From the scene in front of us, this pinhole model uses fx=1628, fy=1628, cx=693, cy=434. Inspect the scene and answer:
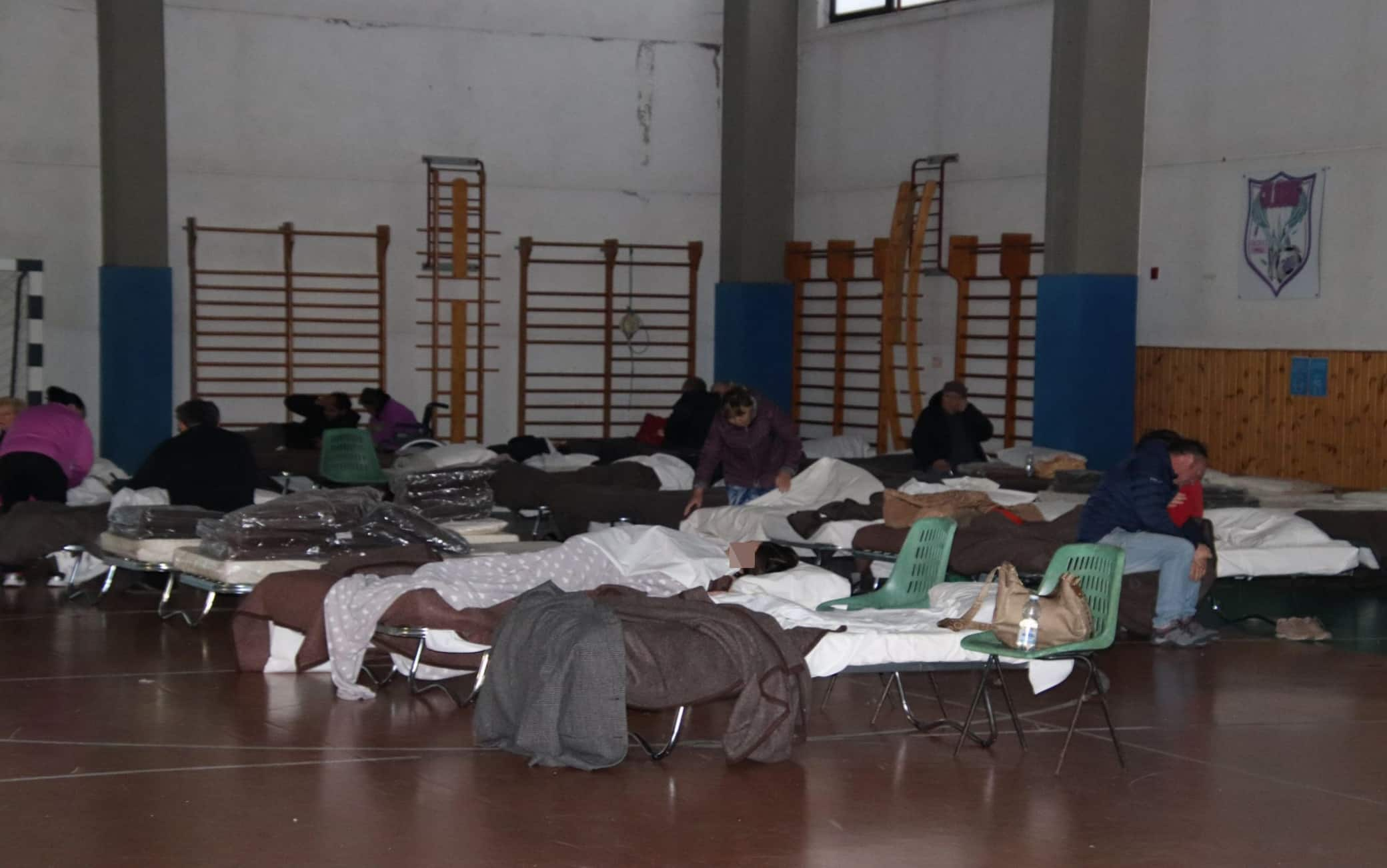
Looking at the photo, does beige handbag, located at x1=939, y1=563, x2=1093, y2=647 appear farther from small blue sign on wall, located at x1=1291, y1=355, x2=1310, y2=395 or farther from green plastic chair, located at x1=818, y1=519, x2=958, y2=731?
small blue sign on wall, located at x1=1291, y1=355, x2=1310, y2=395

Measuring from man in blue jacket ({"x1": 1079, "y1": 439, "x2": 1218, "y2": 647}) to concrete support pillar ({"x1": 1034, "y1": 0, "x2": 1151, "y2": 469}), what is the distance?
175 inches

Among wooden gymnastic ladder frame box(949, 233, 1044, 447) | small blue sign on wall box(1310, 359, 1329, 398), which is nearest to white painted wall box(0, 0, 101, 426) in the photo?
wooden gymnastic ladder frame box(949, 233, 1044, 447)

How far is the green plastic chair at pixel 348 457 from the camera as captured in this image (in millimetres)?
10250

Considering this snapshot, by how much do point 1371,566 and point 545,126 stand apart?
817 centimetres

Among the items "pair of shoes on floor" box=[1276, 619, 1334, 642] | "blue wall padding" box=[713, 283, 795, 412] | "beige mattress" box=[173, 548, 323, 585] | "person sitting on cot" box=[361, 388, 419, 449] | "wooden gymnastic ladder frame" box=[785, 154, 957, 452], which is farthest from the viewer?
"blue wall padding" box=[713, 283, 795, 412]

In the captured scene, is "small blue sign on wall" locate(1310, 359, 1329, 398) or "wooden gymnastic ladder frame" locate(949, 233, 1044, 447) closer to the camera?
"small blue sign on wall" locate(1310, 359, 1329, 398)

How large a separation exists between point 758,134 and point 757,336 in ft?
5.75

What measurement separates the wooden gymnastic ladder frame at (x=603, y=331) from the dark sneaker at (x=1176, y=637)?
24.5ft

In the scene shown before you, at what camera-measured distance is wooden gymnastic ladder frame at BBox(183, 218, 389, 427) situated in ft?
41.8

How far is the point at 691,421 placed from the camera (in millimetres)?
11172

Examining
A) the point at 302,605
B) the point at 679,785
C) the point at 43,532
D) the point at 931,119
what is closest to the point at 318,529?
the point at 302,605

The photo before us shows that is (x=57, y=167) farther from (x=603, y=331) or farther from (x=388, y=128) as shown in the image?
(x=603, y=331)

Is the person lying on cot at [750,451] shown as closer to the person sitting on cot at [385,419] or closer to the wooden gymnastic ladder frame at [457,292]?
the person sitting on cot at [385,419]

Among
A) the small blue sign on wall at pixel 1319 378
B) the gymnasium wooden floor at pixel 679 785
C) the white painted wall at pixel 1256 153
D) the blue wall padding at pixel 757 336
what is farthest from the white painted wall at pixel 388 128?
the gymnasium wooden floor at pixel 679 785
